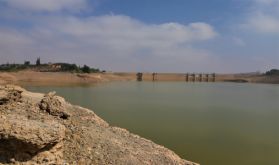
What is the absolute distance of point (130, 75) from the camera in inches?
4493

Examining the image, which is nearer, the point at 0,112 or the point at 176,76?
the point at 0,112

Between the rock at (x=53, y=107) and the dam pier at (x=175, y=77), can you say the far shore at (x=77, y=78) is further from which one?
the rock at (x=53, y=107)

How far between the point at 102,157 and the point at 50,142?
1.76 metres

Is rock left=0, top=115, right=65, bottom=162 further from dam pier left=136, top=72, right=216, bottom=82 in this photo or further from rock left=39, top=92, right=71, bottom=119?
dam pier left=136, top=72, right=216, bottom=82

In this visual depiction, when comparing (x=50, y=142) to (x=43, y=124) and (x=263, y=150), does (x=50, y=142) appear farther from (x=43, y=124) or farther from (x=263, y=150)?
(x=263, y=150)

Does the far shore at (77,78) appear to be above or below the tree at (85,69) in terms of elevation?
below

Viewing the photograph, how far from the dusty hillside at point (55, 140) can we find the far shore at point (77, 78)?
4715 centimetres

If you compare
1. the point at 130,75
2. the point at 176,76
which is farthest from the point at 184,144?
the point at 176,76

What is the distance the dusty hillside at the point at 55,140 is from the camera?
8.43 meters

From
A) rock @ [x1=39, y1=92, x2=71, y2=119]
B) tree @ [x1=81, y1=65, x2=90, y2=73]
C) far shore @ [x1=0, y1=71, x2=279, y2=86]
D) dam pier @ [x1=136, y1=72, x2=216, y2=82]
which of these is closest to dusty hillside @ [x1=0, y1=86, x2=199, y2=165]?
rock @ [x1=39, y1=92, x2=71, y2=119]

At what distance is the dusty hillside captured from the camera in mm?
8430

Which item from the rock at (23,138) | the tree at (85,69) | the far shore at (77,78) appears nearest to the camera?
the rock at (23,138)

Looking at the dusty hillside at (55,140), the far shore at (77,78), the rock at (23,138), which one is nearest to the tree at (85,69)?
the far shore at (77,78)

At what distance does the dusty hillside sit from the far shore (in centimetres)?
4715
